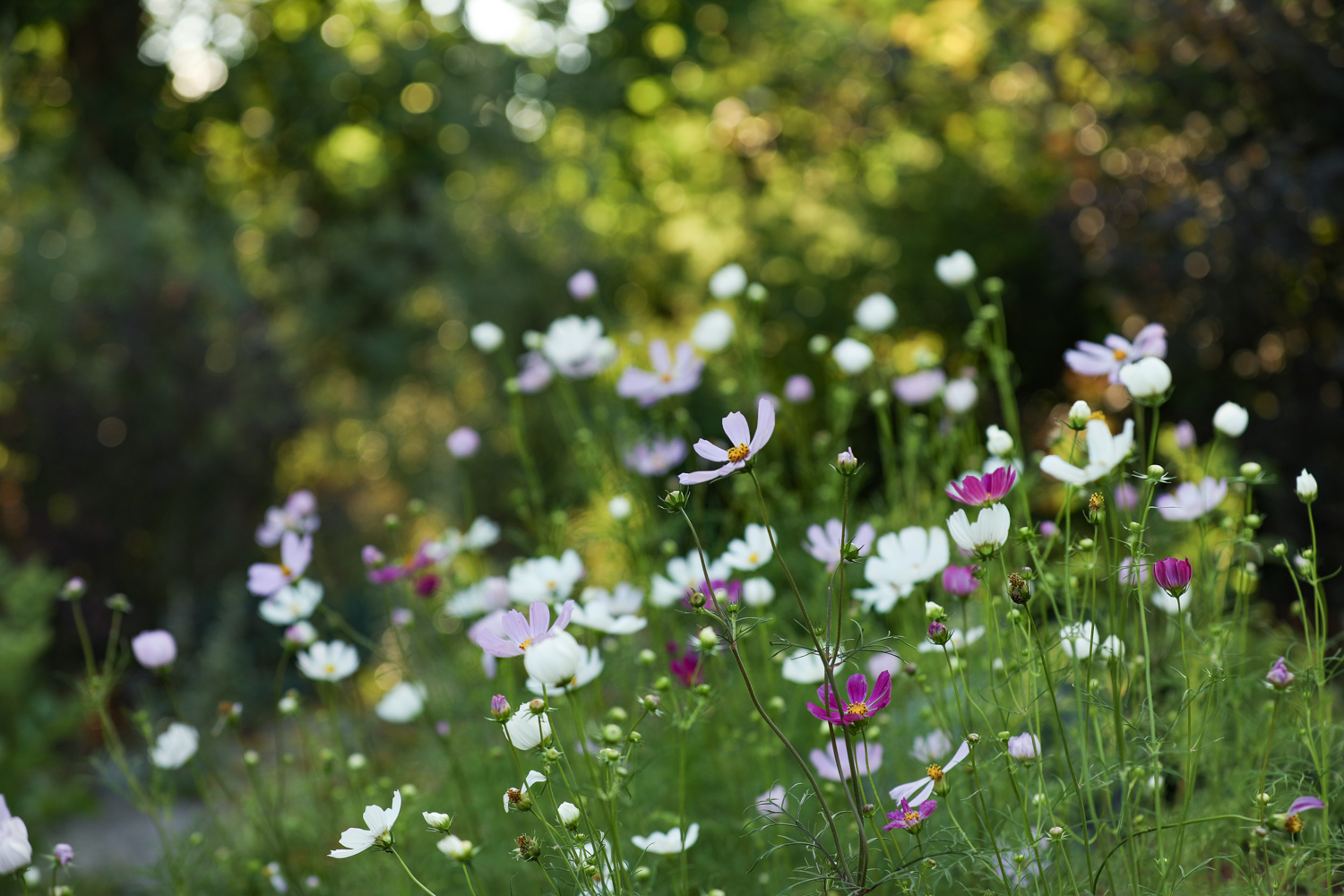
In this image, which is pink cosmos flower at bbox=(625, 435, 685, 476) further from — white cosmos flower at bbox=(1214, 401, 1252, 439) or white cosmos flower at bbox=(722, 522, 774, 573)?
white cosmos flower at bbox=(1214, 401, 1252, 439)

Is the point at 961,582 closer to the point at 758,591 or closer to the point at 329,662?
the point at 758,591

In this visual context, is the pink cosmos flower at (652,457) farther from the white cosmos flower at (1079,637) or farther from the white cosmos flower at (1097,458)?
the white cosmos flower at (1097,458)

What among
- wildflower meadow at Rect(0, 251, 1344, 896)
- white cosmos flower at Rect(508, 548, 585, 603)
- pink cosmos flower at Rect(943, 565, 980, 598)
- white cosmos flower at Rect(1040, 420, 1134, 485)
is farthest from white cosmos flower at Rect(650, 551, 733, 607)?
white cosmos flower at Rect(1040, 420, 1134, 485)

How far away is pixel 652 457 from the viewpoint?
6.18 ft

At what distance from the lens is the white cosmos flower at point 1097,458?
3.22ft

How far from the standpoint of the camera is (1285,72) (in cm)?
330

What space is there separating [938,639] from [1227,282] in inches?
122

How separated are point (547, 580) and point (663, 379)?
0.50 metres

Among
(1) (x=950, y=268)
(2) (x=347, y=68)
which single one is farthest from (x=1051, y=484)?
(2) (x=347, y=68)

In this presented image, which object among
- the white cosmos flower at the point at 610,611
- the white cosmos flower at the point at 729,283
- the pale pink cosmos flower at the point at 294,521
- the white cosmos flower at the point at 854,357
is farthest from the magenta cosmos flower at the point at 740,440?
the pale pink cosmos flower at the point at 294,521

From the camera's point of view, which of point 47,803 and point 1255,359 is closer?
point 47,803

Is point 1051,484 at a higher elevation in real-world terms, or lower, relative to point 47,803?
higher

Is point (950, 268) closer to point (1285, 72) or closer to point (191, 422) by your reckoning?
point (1285, 72)

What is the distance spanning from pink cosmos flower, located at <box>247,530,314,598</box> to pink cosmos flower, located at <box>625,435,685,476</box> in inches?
24.3
